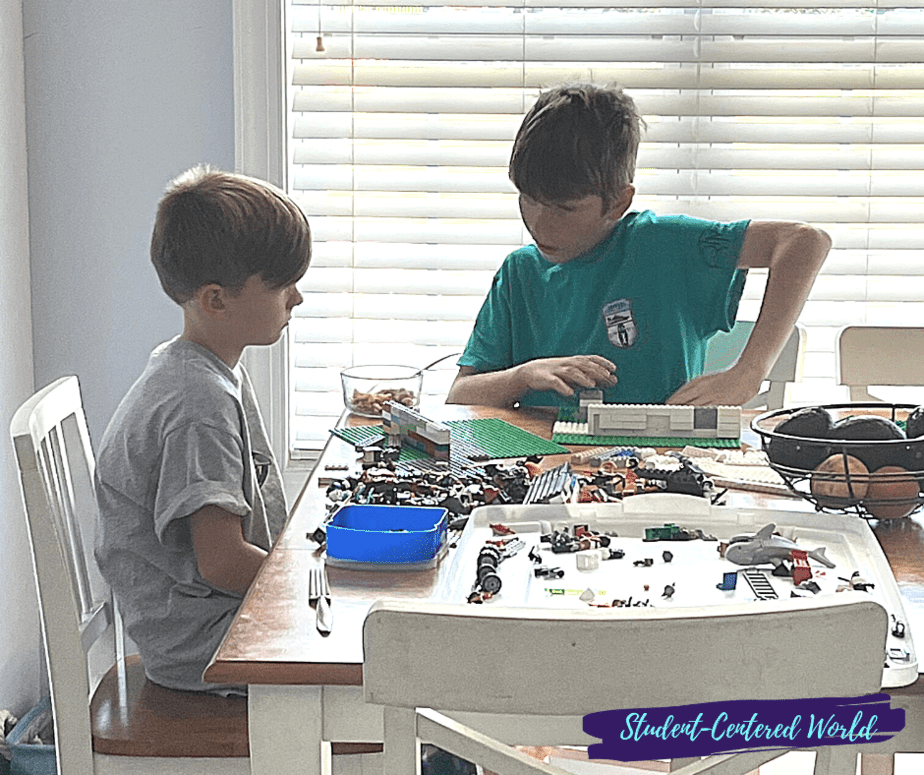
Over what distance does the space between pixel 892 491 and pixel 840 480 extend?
0.06m

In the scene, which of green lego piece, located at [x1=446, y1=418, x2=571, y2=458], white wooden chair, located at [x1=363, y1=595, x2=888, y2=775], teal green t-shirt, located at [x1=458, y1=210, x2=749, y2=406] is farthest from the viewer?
teal green t-shirt, located at [x1=458, y1=210, x2=749, y2=406]

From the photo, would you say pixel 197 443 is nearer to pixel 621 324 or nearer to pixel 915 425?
pixel 915 425

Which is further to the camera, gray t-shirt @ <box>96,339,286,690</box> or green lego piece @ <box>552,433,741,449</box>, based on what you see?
green lego piece @ <box>552,433,741,449</box>

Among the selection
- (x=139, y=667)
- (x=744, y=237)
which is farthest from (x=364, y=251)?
(x=139, y=667)

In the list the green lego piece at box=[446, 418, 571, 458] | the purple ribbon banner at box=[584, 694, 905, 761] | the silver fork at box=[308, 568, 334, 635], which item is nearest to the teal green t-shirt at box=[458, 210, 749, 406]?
the green lego piece at box=[446, 418, 571, 458]

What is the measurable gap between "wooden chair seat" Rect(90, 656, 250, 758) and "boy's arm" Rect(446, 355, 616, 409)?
28.2 inches

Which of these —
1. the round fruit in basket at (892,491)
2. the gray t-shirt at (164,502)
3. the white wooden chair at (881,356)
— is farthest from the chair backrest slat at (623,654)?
the white wooden chair at (881,356)

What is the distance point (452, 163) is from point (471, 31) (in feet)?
0.93

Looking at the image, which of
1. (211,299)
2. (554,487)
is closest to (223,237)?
(211,299)

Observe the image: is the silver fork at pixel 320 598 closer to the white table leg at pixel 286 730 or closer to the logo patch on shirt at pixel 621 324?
the white table leg at pixel 286 730

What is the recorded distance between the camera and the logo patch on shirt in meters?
2.16

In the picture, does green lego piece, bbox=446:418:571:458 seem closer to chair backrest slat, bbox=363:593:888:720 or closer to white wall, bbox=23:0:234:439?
chair backrest slat, bbox=363:593:888:720

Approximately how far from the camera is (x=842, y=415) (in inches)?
78.8

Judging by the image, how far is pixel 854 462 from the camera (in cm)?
137
